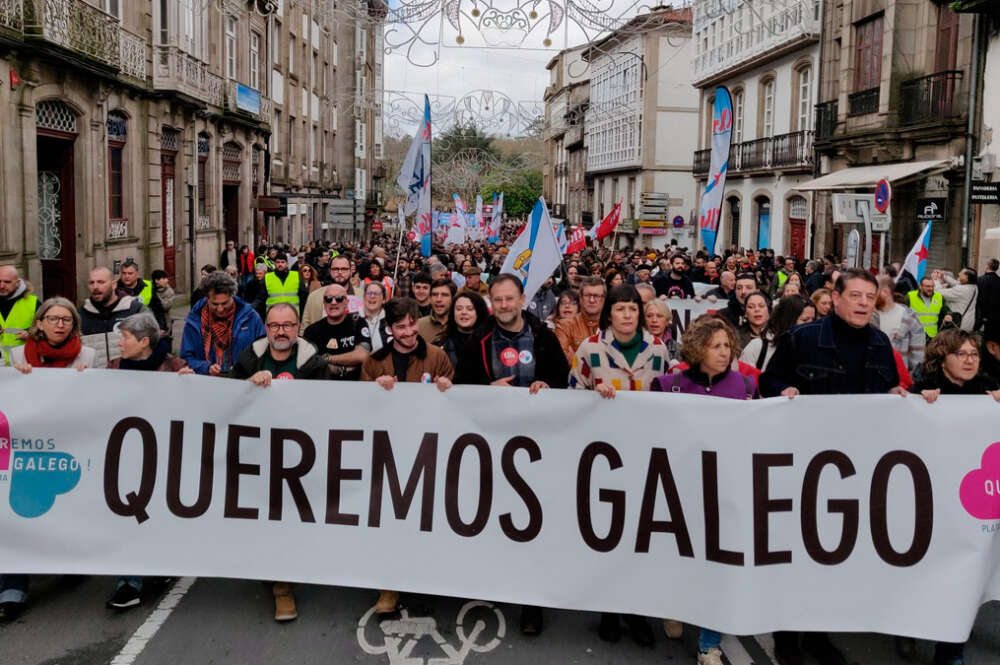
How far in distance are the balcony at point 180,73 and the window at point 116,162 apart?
1.74 m

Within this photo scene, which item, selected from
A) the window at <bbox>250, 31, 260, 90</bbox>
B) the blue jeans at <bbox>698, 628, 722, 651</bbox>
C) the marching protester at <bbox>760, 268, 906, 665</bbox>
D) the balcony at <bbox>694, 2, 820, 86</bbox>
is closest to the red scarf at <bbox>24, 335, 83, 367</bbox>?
the blue jeans at <bbox>698, 628, 722, 651</bbox>

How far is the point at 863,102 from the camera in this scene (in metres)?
26.5

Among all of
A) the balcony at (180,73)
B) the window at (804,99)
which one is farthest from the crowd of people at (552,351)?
the window at (804,99)

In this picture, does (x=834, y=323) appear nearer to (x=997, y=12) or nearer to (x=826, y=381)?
(x=826, y=381)

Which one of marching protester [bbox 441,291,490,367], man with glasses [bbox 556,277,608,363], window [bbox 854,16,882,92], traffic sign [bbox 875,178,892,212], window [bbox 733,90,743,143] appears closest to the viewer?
marching protester [bbox 441,291,490,367]

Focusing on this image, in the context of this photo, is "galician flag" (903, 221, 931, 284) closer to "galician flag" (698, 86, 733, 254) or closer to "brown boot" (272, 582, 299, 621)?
"galician flag" (698, 86, 733, 254)

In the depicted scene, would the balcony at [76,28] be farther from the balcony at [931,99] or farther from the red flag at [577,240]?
the balcony at [931,99]

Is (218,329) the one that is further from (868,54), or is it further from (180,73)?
(868,54)

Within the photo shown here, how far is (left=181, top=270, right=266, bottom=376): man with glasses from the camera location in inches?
275

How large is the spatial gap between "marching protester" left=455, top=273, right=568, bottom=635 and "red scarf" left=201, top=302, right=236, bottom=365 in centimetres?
190

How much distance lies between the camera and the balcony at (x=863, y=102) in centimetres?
2578

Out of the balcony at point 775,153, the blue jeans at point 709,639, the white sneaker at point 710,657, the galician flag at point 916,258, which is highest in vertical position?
the balcony at point 775,153

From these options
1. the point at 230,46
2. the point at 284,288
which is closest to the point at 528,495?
the point at 284,288

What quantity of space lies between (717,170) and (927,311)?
12.1ft
